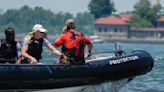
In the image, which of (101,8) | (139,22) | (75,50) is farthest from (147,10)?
(75,50)

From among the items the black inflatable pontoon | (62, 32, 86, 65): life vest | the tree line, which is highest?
(62, 32, 86, 65): life vest

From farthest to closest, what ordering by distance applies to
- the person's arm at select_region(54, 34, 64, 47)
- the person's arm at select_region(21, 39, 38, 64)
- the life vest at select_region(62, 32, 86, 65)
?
1. the life vest at select_region(62, 32, 86, 65)
2. the person's arm at select_region(54, 34, 64, 47)
3. the person's arm at select_region(21, 39, 38, 64)

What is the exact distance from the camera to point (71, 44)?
13.7 m

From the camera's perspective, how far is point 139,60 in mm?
14555

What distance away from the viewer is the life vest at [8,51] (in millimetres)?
13508

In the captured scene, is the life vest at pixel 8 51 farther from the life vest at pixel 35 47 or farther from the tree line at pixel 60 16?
the tree line at pixel 60 16

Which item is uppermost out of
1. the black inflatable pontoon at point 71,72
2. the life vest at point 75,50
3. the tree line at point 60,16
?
the life vest at point 75,50

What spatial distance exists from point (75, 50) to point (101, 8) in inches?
5188

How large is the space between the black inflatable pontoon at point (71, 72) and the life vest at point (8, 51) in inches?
21.6

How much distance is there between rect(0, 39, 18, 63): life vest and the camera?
13.5m

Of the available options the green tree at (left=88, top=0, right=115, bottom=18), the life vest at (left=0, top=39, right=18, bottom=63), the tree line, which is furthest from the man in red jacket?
the green tree at (left=88, top=0, right=115, bottom=18)

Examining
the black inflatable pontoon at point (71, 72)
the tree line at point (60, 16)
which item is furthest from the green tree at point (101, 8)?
the black inflatable pontoon at point (71, 72)

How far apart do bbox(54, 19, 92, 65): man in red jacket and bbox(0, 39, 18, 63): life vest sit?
848 mm

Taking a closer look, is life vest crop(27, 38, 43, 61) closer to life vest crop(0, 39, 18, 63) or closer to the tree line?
life vest crop(0, 39, 18, 63)
